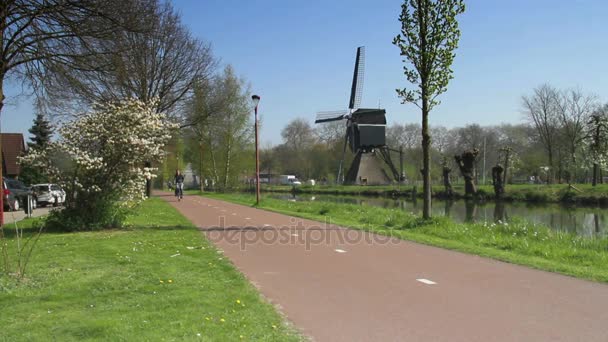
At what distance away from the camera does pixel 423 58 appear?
15523mm

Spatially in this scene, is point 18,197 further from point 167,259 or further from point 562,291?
point 562,291

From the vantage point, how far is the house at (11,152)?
45.5m

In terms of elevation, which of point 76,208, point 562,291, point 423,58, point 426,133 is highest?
point 423,58

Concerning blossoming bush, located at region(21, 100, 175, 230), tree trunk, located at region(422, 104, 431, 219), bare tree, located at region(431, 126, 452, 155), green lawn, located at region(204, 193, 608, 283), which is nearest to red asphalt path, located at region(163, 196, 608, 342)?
green lawn, located at region(204, 193, 608, 283)

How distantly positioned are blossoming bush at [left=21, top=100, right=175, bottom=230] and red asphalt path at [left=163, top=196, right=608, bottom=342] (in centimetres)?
393

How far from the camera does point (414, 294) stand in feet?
22.0

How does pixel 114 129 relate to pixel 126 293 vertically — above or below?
above

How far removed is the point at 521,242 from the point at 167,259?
7.96m

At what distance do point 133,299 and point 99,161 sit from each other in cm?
735

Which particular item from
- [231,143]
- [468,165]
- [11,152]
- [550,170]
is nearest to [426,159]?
[468,165]

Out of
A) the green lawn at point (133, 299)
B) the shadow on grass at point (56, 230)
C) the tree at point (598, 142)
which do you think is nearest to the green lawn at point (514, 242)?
the green lawn at point (133, 299)

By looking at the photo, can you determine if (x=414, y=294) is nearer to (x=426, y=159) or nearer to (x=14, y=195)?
(x=426, y=159)

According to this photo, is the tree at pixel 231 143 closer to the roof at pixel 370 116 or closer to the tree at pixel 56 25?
the roof at pixel 370 116

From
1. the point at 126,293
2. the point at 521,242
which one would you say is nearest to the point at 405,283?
the point at 126,293
